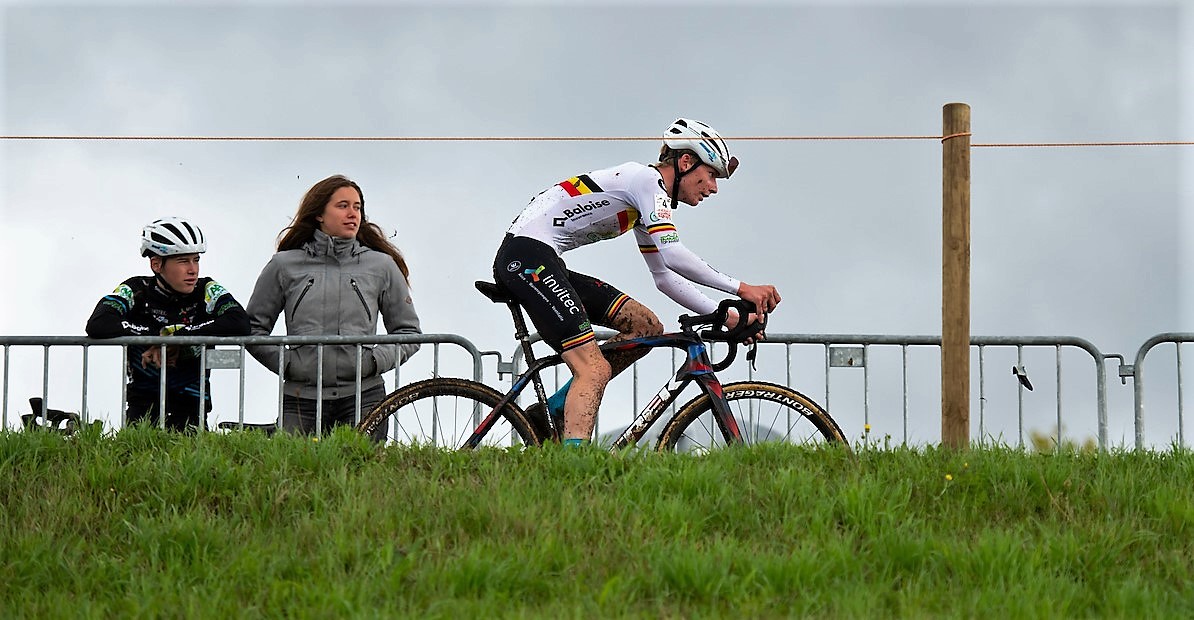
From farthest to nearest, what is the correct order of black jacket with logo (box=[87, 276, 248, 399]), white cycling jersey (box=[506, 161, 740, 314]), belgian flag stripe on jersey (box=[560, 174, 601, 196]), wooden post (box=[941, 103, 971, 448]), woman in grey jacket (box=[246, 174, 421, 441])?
black jacket with logo (box=[87, 276, 248, 399]) < woman in grey jacket (box=[246, 174, 421, 441]) < wooden post (box=[941, 103, 971, 448]) < belgian flag stripe on jersey (box=[560, 174, 601, 196]) < white cycling jersey (box=[506, 161, 740, 314])

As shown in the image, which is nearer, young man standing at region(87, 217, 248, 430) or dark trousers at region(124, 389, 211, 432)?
young man standing at region(87, 217, 248, 430)

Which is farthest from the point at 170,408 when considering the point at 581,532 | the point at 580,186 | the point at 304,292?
the point at 581,532

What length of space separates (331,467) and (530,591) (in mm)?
2007

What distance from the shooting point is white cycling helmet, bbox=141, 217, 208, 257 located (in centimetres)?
911

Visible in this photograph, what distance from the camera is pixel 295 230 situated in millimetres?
9484

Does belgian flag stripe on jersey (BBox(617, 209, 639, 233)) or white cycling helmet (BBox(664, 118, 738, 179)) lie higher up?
white cycling helmet (BBox(664, 118, 738, 179))

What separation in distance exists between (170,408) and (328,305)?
1.32 metres

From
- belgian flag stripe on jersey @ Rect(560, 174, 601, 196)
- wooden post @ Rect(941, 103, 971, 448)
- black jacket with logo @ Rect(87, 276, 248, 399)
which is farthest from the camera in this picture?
black jacket with logo @ Rect(87, 276, 248, 399)

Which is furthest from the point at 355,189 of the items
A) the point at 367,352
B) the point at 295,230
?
the point at 367,352

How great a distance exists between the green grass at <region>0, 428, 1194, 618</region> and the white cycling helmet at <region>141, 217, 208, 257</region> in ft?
4.86

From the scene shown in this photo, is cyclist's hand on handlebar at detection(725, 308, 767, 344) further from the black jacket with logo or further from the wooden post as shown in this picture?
the black jacket with logo

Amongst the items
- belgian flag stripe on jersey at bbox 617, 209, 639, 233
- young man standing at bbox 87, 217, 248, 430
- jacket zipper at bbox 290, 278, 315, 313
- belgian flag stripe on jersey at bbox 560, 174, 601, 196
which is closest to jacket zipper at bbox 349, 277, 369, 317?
jacket zipper at bbox 290, 278, 315, 313

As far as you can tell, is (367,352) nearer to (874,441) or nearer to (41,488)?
(41,488)

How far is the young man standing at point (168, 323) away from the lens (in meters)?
9.32
